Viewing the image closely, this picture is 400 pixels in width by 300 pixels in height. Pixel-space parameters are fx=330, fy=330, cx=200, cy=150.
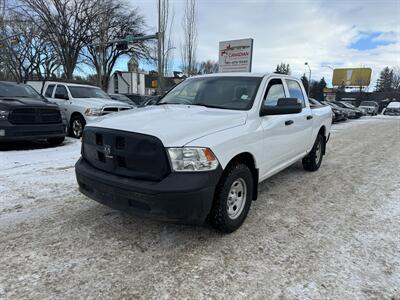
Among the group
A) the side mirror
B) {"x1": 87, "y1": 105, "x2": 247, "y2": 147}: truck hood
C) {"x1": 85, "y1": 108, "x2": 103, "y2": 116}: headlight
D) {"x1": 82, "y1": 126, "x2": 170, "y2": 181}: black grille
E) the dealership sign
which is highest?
the dealership sign

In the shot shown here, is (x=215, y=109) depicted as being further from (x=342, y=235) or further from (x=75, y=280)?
(x=75, y=280)

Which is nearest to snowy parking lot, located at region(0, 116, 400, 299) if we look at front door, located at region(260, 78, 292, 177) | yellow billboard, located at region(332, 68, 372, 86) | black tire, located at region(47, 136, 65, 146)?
front door, located at region(260, 78, 292, 177)

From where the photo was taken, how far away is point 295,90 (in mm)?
5500

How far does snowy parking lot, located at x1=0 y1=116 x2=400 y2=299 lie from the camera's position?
2.67 m

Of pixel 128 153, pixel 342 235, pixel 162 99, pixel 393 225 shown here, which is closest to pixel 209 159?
pixel 128 153

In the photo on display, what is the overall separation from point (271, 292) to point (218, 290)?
42cm

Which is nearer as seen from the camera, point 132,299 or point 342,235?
point 132,299

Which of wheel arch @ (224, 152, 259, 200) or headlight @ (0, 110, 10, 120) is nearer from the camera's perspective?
wheel arch @ (224, 152, 259, 200)

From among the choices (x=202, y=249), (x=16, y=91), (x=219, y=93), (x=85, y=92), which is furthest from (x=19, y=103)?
(x=202, y=249)

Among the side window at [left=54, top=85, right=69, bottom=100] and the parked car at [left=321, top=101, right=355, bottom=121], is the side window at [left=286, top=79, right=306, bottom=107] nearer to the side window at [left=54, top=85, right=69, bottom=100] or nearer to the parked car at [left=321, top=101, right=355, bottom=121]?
the side window at [left=54, top=85, right=69, bottom=100]

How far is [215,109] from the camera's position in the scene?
159 inches

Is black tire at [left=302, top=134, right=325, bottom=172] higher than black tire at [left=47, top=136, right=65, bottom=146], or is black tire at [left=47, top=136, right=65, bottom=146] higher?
black tire at [left=302, top=134, right=325, bottom=172]

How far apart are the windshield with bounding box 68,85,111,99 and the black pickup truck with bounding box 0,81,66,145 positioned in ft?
5.67

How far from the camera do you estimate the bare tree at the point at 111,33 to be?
26969mm
